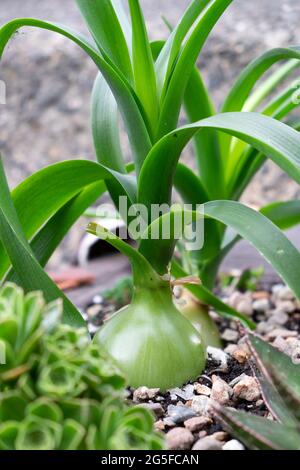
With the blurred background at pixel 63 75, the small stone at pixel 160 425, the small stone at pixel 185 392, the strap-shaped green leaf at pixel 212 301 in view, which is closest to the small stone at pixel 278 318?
the strap-shaped green leaf at pixel 212 301

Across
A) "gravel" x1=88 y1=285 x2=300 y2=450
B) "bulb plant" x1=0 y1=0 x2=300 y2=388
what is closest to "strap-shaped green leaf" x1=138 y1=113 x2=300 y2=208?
"bulb plant" x1=0 y1=0 x2=300 y2=388

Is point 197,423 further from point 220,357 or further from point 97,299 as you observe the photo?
point 97,299

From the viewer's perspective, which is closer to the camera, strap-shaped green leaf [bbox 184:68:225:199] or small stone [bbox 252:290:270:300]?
strap-shaped green leaf [bbox 184:68:225:199]

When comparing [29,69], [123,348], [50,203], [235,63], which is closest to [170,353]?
[123,348]

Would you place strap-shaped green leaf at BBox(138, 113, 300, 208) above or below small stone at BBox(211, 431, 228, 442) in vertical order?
above

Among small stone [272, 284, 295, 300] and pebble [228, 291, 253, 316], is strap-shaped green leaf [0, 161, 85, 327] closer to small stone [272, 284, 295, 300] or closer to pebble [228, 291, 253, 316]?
pebble [228, 291, 253, 316]

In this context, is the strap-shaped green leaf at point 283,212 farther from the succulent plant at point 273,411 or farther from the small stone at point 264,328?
the succulent plant at point 273,411

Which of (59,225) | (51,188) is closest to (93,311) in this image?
(59,225)
